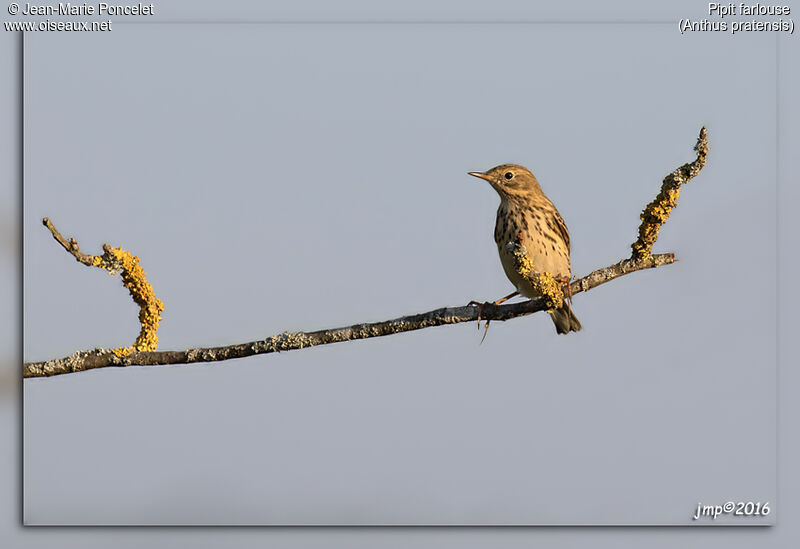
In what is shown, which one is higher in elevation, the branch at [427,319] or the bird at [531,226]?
the bird at [531,226]

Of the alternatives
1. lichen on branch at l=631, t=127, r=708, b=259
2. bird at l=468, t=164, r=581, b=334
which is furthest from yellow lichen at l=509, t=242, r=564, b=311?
bird at l=468, t=164, r=581, b=334

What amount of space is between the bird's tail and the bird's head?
0.87 m

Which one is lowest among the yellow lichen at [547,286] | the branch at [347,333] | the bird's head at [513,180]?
the branch at [347,333]

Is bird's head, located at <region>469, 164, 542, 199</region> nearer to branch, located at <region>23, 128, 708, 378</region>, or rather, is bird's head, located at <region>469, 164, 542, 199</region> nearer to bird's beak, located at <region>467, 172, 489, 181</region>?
bird's beak, located at <region>467, 172, 489, 181</region>

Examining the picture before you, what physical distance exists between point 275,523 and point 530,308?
2.31 m

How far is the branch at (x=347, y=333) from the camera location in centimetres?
504

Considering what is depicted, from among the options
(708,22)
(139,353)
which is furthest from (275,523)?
(708,22)

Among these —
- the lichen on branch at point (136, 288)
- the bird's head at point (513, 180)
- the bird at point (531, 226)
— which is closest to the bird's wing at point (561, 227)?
the bird at point (531, 226)

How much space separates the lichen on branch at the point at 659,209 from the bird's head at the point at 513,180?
132cm

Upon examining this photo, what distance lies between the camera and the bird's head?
6.36 m

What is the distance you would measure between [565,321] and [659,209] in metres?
1.10

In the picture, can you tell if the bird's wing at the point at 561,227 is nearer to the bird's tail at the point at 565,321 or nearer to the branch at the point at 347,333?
the bird's tail at the point at 565,321

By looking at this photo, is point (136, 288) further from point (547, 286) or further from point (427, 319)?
point (547, 286)

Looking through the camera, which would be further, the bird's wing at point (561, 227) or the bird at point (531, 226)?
the bird's wing at point (561, 227)
